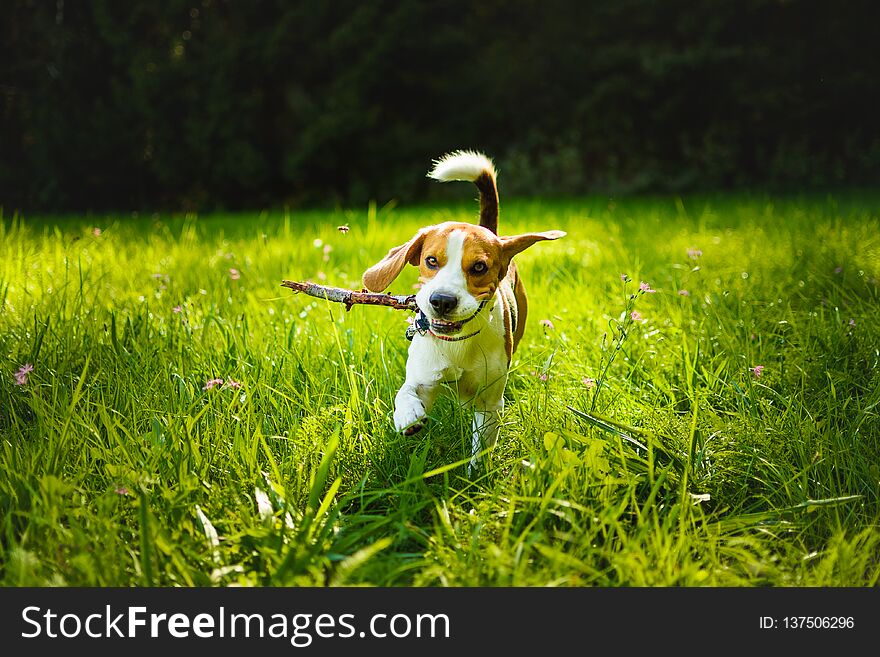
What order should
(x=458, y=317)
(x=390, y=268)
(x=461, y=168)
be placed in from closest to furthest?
(x=458, y=317) → (x=390, y=268) → (x=461, y=168)

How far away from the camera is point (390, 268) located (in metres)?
2.31

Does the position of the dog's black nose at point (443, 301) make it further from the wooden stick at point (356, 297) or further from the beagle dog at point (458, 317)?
the wooden stick at point (356, 297)

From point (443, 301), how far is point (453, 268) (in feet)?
0.44

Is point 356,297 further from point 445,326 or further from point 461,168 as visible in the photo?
point 461,168

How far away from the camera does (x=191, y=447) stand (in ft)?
6.97

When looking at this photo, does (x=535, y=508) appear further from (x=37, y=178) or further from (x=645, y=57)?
(x=645, y=57)

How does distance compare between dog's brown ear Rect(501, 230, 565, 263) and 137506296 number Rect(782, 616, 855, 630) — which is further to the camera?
dog's brown ear Rect(501, 230, 565, 263)

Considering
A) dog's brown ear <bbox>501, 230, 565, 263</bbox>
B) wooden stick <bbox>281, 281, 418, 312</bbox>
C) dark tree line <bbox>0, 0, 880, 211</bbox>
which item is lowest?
wooden stick <bbox>281, 281, 418, 312</bbox>

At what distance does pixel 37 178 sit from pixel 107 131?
100 centimetres

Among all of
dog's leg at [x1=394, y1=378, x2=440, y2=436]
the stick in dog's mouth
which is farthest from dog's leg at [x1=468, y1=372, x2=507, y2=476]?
the stick in dog's mouth

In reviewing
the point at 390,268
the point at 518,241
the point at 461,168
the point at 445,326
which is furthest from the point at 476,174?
the point at 445,326

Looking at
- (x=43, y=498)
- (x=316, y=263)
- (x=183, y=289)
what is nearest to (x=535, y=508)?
(x=43, y=498)

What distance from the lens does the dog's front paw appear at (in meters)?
2.30

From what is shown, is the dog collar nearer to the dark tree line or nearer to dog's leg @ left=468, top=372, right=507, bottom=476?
dog's leg @ left=468, top=372, right=507, bottom=476
